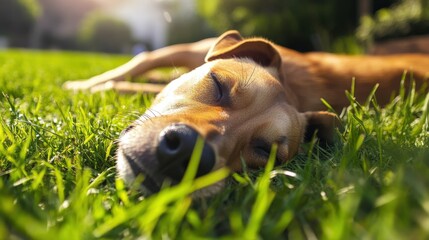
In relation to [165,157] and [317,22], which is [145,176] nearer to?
[165,157]

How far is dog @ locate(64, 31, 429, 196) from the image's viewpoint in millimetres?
1955

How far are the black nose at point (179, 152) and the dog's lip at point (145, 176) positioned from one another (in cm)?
7

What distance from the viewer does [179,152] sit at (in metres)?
1.87

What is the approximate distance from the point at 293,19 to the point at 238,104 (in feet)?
67.0

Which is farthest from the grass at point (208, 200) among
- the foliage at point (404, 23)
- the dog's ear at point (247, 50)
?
the foliage at point (404, 23)

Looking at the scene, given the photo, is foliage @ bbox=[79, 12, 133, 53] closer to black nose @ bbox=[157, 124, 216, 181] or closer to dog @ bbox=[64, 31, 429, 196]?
dog @ bbox=[64, 31, 429, 196]

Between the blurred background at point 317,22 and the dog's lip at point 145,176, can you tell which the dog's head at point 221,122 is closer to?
the dog's lip at point 145,176

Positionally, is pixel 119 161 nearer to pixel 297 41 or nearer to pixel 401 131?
pixel 401 131

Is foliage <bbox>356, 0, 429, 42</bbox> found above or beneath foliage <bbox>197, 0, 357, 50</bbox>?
above

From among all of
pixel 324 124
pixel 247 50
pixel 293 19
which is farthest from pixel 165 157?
pixel 293 19

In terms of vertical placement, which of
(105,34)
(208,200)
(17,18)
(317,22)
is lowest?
(105,34)

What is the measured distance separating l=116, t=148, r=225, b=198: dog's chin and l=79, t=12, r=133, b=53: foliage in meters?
85.9

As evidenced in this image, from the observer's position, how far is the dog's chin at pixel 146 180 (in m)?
1.86

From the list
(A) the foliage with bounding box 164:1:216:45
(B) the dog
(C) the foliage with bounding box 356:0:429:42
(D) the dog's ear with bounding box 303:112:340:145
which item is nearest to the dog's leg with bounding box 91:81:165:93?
(B) the dog
